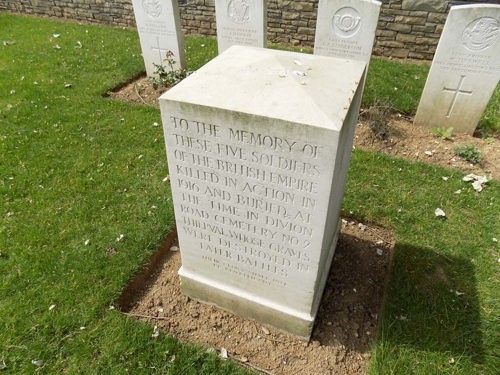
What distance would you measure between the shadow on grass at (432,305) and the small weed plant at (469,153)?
182 cm

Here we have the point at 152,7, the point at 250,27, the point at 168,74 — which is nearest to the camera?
the point at 250,27

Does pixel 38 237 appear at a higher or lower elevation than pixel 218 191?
lower

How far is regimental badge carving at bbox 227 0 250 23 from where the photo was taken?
5543mm

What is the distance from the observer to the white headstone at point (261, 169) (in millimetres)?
1847

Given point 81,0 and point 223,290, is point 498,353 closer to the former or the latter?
point 223,290

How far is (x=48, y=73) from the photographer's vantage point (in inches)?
263

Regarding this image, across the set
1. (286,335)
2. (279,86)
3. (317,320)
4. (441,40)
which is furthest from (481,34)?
(286,335)

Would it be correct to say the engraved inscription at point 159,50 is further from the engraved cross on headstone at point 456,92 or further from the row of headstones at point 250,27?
the engraved cross on headstone at point 456,92

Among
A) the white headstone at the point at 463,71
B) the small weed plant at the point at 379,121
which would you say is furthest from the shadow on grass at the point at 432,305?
the white headstone at the point at 463,71

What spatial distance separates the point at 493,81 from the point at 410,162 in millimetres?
1646

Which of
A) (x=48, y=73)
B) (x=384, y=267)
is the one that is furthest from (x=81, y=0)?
(x=384, y=267)

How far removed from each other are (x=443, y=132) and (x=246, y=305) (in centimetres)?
393

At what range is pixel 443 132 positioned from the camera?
502cm

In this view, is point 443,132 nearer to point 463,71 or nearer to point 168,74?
point 463,71
